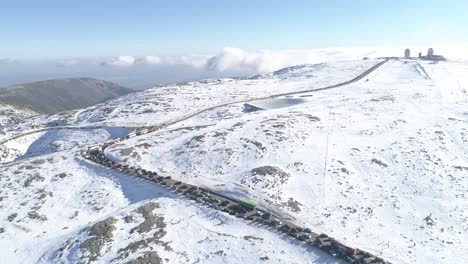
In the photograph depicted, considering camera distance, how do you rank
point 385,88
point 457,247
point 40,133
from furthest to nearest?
1. point 385,88
2. point 40,133
3. point 457,247

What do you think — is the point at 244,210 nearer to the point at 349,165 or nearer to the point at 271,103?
the point at 349,165

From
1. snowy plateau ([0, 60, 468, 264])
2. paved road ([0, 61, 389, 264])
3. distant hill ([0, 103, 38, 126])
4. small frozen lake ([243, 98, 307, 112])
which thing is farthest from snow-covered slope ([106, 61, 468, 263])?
distant hill ([0, 103, 38, 126])

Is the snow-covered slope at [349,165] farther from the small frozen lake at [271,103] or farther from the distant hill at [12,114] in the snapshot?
the distant hill at [12,114]

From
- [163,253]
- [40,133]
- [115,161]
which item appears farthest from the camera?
[40,133]

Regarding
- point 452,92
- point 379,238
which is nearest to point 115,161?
point 379,238

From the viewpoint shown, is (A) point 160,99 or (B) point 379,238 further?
(A) point 160,99

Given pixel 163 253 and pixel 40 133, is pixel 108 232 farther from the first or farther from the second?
pixel 40 133

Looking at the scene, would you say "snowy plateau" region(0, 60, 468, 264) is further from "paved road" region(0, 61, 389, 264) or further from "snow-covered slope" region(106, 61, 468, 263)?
"paved road" region(0, 61, 389, 264)
